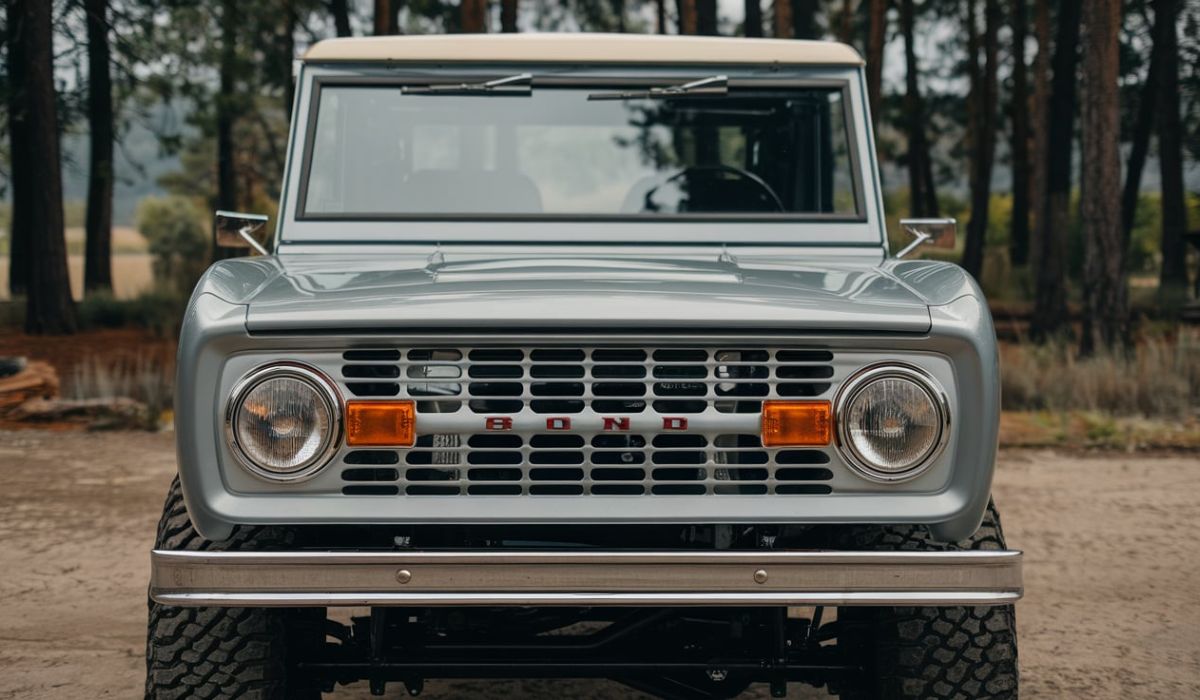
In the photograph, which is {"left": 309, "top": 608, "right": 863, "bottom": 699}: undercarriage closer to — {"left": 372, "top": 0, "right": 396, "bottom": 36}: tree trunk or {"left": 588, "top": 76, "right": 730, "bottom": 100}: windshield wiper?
{"left": 588, "top": 76, "right": 730, "bottom": 100}: windshield wiper

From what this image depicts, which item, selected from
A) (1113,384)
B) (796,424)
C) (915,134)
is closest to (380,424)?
(796,424)

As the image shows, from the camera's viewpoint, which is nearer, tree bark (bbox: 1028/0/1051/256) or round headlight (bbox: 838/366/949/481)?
round headlight (bbox: 838/366/949/481)

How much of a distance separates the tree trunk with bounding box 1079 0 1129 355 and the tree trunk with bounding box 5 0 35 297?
1291 cm

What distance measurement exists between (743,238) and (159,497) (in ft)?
15.9

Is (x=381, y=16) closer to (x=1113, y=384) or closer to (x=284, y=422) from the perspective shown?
(x=1113, y=384)

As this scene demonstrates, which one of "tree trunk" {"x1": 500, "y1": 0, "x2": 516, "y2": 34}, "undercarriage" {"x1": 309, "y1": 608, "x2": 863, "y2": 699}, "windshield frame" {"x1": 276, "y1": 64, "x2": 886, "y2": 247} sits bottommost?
"undercarriage" {"x1": 309, "y1": 608, "x2": 863, "y2": 699}

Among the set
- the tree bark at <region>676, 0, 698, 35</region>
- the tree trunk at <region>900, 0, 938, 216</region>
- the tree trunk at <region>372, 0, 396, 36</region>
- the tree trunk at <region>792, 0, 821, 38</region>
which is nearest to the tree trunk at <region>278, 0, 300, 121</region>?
the tree trunk at <region>372, 0, 396, 36</region>

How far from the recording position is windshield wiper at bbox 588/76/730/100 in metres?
4.36

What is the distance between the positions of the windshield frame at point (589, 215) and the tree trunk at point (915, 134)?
23.8 meters

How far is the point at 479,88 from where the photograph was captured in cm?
436

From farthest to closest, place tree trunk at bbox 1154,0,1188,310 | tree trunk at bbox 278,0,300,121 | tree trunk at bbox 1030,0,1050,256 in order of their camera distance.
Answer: tree trunk at bbox 1154,0,1188,310, tree trunk at bbox 278,0,300,121, tree trunk at bbox 1030,0,1050,256

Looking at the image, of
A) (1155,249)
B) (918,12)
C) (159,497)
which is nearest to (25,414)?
(159,497)

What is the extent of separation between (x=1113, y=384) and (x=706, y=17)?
6.84m

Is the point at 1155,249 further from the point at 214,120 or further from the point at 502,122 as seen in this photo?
the point at 502,122
